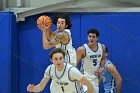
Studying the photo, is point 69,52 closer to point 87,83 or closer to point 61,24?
point 61,24

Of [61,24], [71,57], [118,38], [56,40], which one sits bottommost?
[71,57]

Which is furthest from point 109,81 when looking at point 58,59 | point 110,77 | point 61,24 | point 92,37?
point 58,59

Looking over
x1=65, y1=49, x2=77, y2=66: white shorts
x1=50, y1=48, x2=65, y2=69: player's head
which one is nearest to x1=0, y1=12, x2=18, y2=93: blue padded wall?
x1=65, y1=49, x2=77, y2=66: white shorts

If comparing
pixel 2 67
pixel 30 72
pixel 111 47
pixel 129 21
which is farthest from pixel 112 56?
pixel 2 67

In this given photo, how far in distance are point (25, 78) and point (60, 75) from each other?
242 centimetres

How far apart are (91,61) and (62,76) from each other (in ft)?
3.72

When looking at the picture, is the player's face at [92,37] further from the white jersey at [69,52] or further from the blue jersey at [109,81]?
the white jersey at [69,52]

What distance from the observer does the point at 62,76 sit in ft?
12.5

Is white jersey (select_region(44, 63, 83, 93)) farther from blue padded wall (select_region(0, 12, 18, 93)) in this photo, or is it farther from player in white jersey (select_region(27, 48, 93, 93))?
blue padded wall (select_region(0, 12, 18, 93))

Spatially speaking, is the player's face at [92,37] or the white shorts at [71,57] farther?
the player's face at [92,37]

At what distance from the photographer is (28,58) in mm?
6109

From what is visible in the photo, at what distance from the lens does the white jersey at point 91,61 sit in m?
4.86

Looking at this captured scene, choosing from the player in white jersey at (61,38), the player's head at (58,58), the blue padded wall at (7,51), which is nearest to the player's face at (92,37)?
the player in white jersey at (61,38)

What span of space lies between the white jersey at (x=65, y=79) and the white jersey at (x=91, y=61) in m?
0.91
